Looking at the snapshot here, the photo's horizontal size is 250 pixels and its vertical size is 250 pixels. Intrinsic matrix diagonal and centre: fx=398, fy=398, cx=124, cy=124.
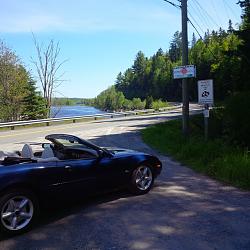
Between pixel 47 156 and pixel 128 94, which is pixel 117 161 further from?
pixel 128 94

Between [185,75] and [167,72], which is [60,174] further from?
[167,72]

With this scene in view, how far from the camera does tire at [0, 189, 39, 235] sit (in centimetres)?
512

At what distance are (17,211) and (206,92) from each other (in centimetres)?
896

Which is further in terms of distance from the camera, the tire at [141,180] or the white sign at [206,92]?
the white sign at [206,92]

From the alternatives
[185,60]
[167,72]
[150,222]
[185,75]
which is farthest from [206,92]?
[167,72]

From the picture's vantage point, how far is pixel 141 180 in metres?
7.29

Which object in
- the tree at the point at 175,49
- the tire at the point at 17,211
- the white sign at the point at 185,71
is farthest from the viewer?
the tree at the point at 175,49

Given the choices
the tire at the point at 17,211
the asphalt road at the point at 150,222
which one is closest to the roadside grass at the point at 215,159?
the asphalt road at the point at 150,222

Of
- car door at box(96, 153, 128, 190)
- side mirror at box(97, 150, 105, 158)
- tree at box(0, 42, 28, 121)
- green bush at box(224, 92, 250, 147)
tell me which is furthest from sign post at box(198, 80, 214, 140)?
tree at box(0, 42, 28, 121)

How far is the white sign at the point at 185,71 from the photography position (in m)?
14.9

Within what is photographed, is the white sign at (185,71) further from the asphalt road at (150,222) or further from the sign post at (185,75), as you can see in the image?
the asphalt road at (150,222)

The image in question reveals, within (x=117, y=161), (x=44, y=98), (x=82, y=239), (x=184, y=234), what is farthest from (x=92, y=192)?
(x=44, y=98)

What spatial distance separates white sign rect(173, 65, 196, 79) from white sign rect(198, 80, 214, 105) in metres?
1.79

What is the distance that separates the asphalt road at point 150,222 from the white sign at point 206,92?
551cm
